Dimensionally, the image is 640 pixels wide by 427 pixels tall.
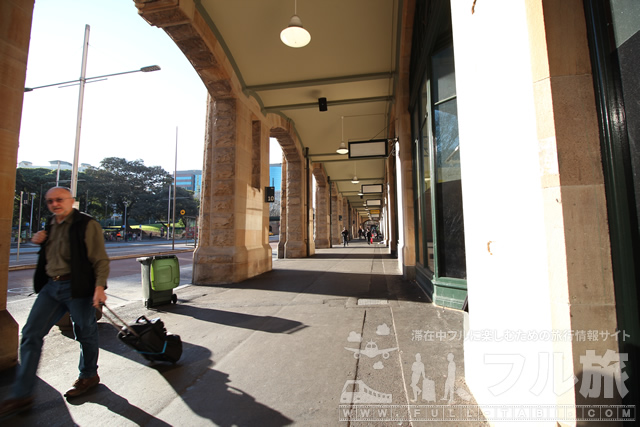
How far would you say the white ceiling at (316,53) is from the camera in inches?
254

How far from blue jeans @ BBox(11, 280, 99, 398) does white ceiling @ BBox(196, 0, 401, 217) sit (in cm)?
630

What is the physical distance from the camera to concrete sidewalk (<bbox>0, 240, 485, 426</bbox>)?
2.10 metres

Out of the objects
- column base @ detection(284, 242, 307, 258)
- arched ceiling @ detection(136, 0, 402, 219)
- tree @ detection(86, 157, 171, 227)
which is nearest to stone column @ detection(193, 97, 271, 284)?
arched ceiling @ detection(136, 0, 402, 219)

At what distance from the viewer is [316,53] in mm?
7656

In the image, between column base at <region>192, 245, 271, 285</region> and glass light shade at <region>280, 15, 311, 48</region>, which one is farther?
column base at <region>192, 245, 271, 285</region>

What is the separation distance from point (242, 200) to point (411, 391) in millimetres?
6736

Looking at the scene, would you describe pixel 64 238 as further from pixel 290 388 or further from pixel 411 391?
pixel 411 391

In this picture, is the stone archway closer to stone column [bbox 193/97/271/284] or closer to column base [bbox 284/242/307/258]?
column base [bbox 284/242/307/258]

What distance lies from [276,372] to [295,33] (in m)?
5.28

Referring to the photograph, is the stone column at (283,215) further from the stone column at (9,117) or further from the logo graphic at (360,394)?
the logo graphic at (360,394)

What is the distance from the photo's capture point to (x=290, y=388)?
2.42 m

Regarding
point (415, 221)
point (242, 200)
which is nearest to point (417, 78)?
point (415, 221)

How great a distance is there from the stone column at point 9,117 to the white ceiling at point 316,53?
397 centimetres

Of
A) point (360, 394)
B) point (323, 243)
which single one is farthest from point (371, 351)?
point (323, 243)
